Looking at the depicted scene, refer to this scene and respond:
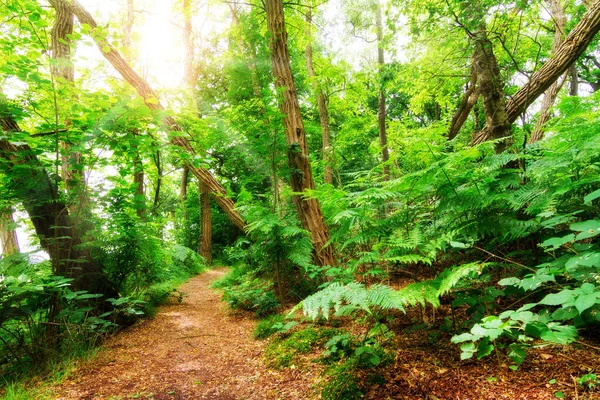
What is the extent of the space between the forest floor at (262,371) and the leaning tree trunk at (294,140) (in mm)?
1314

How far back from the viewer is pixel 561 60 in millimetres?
3547

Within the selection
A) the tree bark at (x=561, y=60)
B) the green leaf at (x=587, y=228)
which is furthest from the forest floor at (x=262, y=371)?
the tree bark at (x=561, y=60)

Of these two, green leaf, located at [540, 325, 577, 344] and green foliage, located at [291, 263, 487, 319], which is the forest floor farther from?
green foliage, located at [291, 263, 487, 319]

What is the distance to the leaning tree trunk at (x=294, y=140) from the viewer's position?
156 inches

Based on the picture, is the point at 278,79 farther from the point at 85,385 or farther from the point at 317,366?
the point at 85,385

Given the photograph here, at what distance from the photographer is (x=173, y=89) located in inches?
215

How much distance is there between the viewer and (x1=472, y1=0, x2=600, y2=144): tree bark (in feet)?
11.0

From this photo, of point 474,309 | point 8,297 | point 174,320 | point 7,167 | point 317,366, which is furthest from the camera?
point 174,320

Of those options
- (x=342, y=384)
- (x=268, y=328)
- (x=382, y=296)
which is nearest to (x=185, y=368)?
(x=268, y=328)

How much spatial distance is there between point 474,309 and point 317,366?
135 cm

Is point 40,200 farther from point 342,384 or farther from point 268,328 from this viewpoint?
point 342,384

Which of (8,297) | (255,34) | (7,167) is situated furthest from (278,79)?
(8,297)

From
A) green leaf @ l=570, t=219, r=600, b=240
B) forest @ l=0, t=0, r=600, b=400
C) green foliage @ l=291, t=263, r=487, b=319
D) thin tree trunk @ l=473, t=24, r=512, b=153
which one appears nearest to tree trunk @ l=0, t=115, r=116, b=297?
forest @ l=0, t=0, r=600, b=400

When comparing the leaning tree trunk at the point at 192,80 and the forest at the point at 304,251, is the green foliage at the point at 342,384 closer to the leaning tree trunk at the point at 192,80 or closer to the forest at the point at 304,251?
the forest at the point at 304,251
